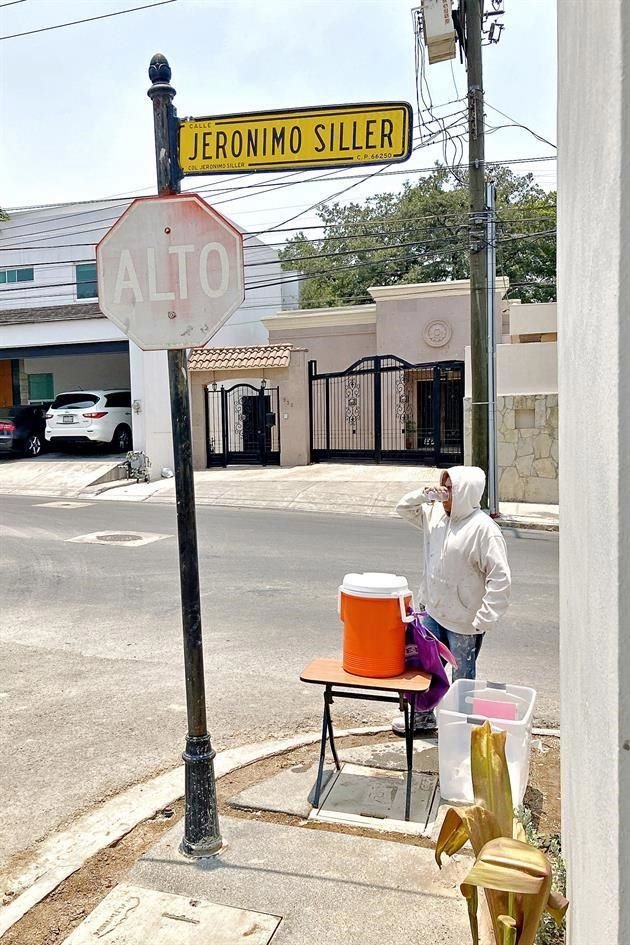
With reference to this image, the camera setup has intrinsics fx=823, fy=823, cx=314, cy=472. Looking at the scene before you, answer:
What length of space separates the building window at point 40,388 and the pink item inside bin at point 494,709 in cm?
2928

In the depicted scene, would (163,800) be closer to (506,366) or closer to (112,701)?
(112,701)

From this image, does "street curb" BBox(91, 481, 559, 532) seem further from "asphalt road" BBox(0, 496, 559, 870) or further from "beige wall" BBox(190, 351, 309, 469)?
"beige wall" BBox(190, 351, 309, 469)

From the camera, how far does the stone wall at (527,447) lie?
15.6 meters

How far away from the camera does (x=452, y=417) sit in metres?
20.2

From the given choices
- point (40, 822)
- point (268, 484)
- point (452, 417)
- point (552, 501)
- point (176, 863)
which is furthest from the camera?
point (452, 417)

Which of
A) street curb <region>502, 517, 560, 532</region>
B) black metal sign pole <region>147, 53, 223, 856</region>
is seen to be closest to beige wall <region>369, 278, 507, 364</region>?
street curb <region>502, 517, 560, 532</region>

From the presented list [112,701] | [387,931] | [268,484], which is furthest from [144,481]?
[387,931]

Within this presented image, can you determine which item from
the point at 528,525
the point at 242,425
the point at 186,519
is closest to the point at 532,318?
the point at 528,525

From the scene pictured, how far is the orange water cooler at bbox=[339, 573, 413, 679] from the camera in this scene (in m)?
3.96

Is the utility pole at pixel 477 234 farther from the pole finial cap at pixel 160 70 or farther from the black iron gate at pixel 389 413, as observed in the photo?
the pole finial cap at pixel 160 70

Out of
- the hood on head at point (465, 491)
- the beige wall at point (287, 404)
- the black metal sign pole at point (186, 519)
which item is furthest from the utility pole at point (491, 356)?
the black metal sign pole at point (186, 519)

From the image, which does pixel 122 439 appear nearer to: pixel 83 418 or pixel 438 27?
pixel 83 418

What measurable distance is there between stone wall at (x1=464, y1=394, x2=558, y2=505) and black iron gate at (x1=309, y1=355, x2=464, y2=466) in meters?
3.54

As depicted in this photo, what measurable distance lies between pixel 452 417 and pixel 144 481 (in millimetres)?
7779
